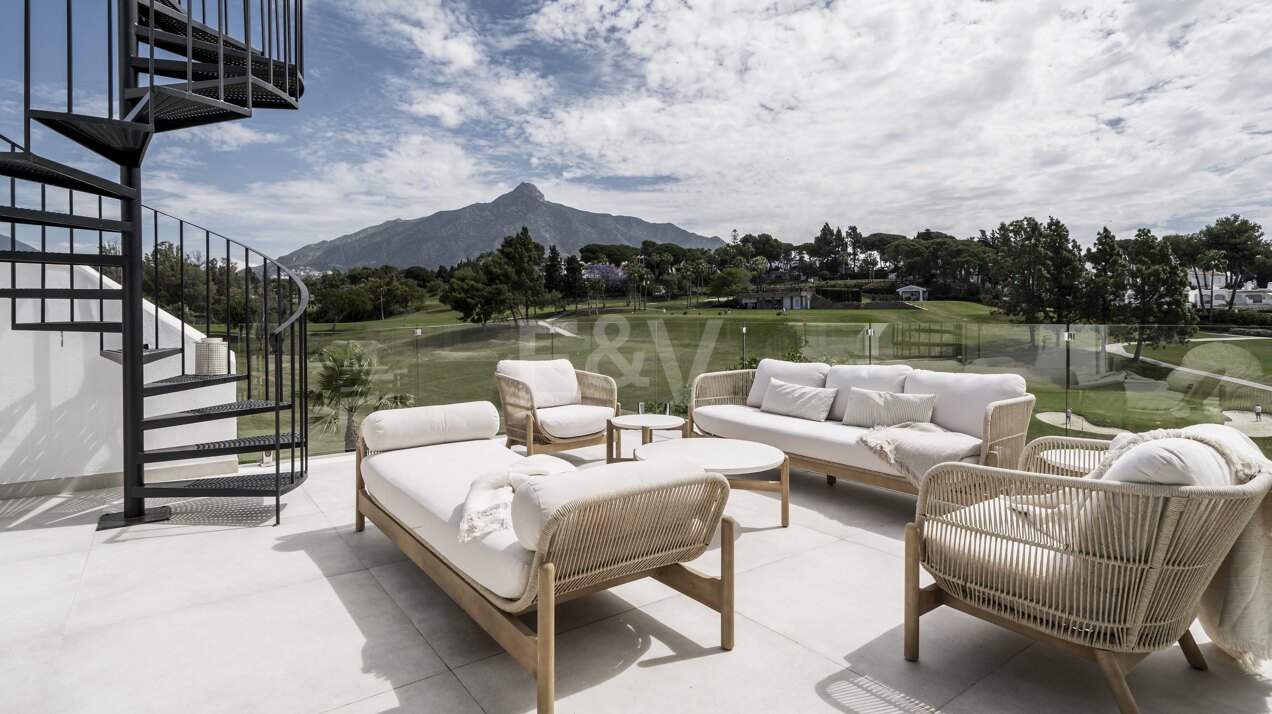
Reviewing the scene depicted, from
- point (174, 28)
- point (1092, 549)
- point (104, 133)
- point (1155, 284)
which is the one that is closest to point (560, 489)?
point (1092, 549)

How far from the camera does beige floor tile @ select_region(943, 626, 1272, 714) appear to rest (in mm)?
1812

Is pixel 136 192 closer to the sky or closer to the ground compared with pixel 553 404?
closer to the sky

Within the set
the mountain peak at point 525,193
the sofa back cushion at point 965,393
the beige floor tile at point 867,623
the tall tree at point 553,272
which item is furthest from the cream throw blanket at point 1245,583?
the mountain peak at point 525,193

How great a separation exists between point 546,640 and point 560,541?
10.3 inches

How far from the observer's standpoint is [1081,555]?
1.72m

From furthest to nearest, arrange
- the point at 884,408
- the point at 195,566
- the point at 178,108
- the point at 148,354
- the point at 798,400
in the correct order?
1. the point at 798,400
2. the point at 884,408
3. the point at 148,354
4. the point at 178,108
5. the point at 195,566

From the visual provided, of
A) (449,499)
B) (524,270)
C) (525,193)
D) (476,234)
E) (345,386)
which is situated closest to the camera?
(449,499)

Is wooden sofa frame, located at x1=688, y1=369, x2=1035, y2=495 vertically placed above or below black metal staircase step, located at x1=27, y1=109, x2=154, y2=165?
below

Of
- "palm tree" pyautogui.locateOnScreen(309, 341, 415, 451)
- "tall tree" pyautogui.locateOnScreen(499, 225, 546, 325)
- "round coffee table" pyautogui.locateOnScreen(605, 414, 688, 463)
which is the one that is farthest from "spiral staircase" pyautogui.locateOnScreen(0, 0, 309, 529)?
"tall tree" pyautogui.locateOnScreen(499, 225, 546, 325)

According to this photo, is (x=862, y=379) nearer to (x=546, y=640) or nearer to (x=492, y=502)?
(x=492, y=502)

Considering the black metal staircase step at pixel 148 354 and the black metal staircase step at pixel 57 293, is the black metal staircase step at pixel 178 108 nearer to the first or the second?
the black metal staircase step at pixel 57 293

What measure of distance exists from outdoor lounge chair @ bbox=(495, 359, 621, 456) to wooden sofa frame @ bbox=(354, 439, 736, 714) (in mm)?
2382

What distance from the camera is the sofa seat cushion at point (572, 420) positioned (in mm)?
4789

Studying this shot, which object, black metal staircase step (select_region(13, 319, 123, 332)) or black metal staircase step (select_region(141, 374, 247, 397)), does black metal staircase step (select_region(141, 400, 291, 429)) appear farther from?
black metal staircase step (select_region(13, 319, 123, 332))
